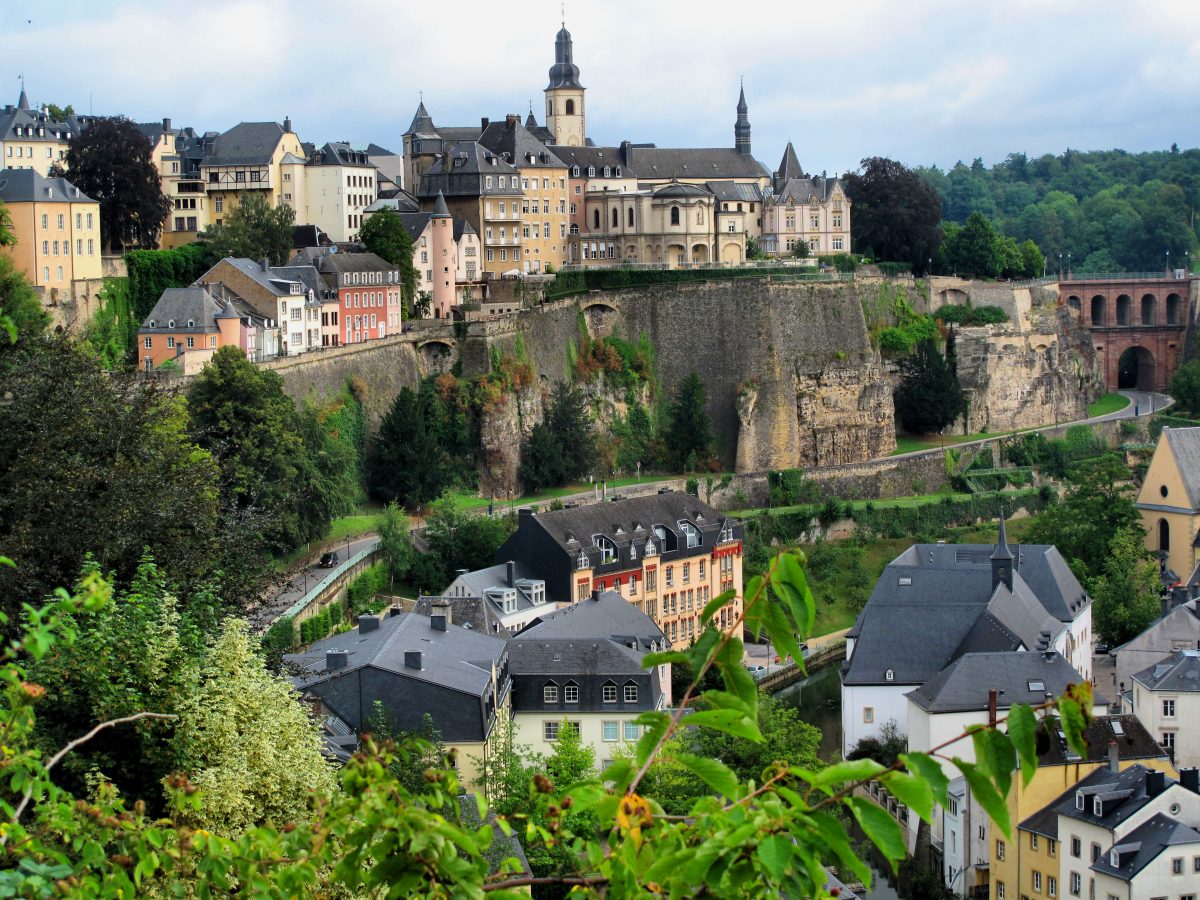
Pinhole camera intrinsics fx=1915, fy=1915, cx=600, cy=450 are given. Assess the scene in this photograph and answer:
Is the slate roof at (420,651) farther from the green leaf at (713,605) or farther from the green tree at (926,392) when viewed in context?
the green tree at (926,392)

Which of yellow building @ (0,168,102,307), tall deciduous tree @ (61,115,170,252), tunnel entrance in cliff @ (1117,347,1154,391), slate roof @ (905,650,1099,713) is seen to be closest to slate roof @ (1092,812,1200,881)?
slate roof @ (905,650,1099,713)

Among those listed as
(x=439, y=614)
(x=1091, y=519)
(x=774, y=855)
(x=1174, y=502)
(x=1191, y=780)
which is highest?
(x=774, y=855)

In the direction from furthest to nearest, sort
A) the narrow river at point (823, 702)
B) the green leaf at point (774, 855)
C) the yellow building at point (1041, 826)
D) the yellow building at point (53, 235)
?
the yellow building at point (53, 235) → the narrow river at point (823, 702) → the yellow building at point (1041, 826) → the green leaf at point (774, 855)

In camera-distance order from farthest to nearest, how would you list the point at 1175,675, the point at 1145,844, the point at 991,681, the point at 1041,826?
the point at 1175,675, the point at 991,681, the point at 1041,826, the point at 1145,844

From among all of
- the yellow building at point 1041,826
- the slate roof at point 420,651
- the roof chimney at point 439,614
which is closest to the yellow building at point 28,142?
the roof chimney at point 439,614

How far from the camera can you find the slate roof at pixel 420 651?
30.8m

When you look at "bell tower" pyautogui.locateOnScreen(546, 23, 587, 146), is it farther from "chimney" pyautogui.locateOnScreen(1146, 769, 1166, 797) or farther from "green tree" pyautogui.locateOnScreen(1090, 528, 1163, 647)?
"chimney" pyautogui.locateOnScreen(1146, 769, 1166, 797)

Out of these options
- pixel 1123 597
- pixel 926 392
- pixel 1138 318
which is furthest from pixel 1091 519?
pixel 1138 318

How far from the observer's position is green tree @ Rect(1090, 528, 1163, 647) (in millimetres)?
47031

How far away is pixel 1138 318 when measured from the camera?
3460 inches

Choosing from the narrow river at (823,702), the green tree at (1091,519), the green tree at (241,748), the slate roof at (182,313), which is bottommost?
the narrow river at (823,702)

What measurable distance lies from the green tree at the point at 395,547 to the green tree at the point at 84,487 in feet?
66.0

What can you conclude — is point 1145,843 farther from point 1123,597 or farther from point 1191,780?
point 1123,597

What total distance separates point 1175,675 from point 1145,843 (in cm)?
952
